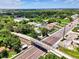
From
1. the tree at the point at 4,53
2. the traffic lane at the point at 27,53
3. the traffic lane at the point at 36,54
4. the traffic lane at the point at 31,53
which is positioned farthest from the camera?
the tree at the point at 4,53

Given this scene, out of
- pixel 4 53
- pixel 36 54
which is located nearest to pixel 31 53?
pixel 36 54

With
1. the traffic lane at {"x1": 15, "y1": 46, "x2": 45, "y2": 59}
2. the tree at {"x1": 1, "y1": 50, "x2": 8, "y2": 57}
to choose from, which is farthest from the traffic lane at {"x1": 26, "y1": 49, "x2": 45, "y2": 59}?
the tree at {"x1": 1, "y1": 50, "x2": 8, "y2": 57}

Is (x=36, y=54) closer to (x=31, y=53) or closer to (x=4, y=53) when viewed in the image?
(x=31, y=53)

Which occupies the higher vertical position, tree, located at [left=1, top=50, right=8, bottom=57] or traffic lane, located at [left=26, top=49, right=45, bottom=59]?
tree, located at [left=1, top=50, right=8, bottom=57]

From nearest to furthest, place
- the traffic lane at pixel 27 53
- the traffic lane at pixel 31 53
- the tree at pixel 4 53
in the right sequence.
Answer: the traffic lane at pixel 27 53
the traffic lane at pixel 31 53
the tree at pixel 4 53

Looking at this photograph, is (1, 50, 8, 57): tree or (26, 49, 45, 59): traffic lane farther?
(1, 50, 8, 57): tree

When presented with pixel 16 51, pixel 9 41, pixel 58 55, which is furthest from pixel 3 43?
pixel 58 55

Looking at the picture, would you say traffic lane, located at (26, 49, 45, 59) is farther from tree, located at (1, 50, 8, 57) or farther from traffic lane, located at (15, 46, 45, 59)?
tree, located at (1, 50, 8, 57)

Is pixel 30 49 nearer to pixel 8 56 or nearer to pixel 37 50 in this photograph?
pixel 37 50

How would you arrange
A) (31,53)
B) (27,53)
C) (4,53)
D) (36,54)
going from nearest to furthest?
(4,53) < (36,54) < (27,53) < (31,53)

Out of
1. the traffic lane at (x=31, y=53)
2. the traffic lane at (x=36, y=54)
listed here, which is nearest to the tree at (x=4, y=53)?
the traffic lane at (x=31, y=53)

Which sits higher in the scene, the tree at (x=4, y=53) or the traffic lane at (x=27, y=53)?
the tree at (x=4, y=53)

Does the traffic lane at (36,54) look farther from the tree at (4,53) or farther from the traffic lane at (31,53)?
the tree at (4,53)

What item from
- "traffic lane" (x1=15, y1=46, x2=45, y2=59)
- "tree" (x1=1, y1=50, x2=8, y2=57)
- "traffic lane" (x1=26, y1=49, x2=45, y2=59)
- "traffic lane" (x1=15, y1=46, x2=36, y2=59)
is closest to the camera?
"traffic lane" (x1=15, y1=46, x2=36, y2=59)
